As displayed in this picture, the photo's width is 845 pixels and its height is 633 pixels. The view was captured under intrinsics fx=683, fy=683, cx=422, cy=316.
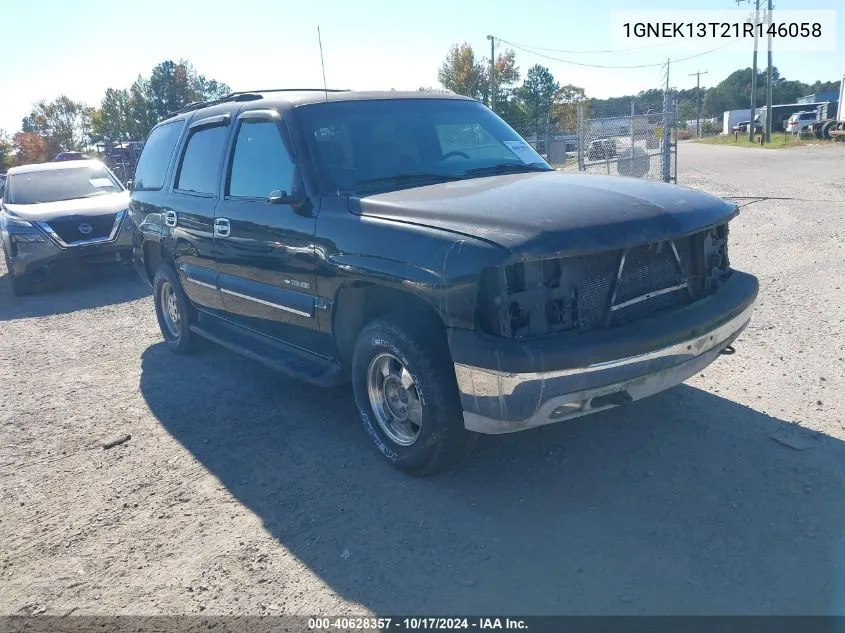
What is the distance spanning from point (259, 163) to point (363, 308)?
141 cm

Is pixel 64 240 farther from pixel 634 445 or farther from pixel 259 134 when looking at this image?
pixel 634 445

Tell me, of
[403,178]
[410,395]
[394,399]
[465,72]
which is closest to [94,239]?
[403,178]

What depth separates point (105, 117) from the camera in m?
57.8

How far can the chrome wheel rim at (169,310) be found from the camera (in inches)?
250

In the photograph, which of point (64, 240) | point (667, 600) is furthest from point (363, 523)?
point (64, 240)

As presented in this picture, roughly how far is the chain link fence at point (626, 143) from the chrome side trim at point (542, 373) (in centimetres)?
1045

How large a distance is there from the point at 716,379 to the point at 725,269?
3.35 feet

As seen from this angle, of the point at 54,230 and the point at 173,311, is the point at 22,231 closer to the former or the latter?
the point at 54,230

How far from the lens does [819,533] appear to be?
2973 millimetres

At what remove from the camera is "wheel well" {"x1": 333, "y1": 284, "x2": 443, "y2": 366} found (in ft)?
11.7

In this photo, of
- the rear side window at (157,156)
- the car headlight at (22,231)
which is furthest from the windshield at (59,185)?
the rear side window at (157,156)

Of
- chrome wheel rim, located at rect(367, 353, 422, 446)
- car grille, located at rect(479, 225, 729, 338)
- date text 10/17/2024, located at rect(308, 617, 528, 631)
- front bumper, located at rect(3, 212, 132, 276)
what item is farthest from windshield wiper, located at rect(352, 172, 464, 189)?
front bumper, located at rect(3, 212, 132, 276)

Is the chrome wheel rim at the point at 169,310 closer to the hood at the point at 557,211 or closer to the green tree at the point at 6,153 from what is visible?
the hood at the point at 557,211

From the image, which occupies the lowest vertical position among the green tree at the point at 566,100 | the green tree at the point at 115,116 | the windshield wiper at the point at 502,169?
the windshield wiper at the point at 502,169
